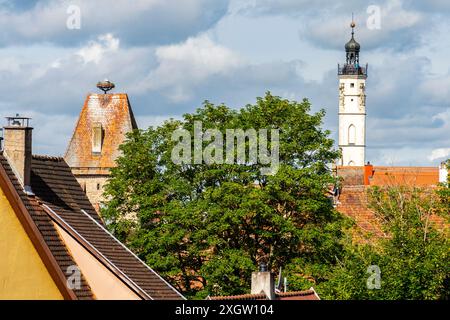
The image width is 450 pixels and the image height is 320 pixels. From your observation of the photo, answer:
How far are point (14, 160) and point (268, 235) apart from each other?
18.1m

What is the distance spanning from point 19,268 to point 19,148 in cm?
333

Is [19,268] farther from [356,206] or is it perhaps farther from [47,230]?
[356,206]

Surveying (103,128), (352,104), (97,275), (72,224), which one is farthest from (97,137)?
(352,104)

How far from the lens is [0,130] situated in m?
26.9

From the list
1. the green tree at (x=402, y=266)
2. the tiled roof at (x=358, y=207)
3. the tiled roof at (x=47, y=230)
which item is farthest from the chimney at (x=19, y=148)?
the tiled roof at (x=358, y=207)

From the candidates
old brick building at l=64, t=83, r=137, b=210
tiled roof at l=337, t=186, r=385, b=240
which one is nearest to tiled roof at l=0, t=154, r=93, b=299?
tiled roof at l=337, t=186, r=385, b=240

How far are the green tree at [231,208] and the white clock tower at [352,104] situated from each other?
5093 inches

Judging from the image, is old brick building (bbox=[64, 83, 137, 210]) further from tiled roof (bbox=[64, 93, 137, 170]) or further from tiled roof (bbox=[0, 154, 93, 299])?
tiled roof (bbox=[0, 154, 93, 299])

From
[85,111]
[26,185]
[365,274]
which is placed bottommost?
[365,274]

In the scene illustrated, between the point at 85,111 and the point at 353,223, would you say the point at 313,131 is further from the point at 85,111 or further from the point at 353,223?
the point at 85,111

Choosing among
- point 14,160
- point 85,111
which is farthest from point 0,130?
point 85,111

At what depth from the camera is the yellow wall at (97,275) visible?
85.7 ft

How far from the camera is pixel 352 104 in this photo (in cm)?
17825

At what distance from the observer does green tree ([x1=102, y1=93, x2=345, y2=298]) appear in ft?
140
